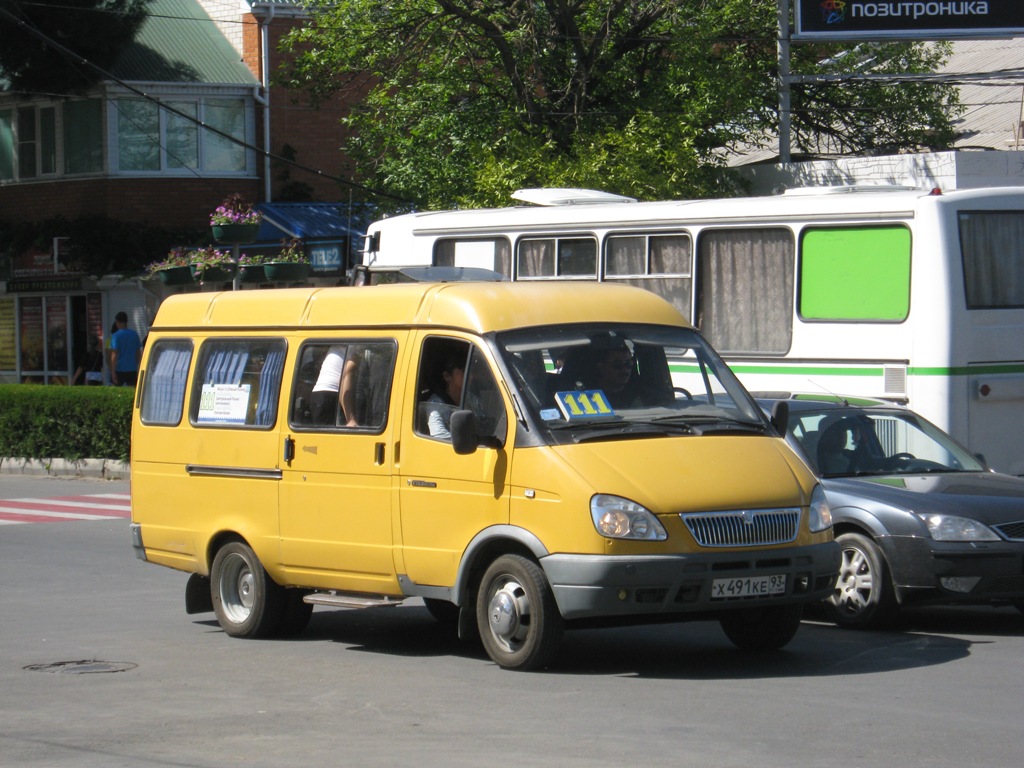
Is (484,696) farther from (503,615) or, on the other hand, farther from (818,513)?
(818,513)

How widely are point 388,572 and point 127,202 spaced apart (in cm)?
2627

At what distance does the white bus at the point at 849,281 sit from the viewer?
13914 millimetres

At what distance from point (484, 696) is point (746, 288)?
8.46 m

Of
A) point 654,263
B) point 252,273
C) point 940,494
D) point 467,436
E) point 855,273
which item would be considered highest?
point 252,273

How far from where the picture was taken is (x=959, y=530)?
32.0 ft

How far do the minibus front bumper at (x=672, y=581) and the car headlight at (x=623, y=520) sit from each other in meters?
0.11

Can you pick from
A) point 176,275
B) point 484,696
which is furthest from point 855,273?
point 176,275

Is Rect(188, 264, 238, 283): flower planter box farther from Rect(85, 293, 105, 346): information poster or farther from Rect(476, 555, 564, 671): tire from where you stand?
Rect(476, 555, 564, 671): tire

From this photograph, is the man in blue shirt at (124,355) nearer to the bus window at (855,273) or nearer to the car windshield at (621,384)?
the bus window at (855,273)

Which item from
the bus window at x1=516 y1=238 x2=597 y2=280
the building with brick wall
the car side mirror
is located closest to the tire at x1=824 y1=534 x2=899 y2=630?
the car side mirror

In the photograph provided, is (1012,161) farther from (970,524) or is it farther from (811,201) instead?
(970,524)

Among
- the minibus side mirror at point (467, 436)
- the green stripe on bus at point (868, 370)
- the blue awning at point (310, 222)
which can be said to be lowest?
the minibus side mirror at point (467, 436)

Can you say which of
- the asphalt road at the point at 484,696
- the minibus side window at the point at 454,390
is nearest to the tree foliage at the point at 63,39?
the asphalt road at the point at 484,696

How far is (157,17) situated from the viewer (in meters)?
36.6
